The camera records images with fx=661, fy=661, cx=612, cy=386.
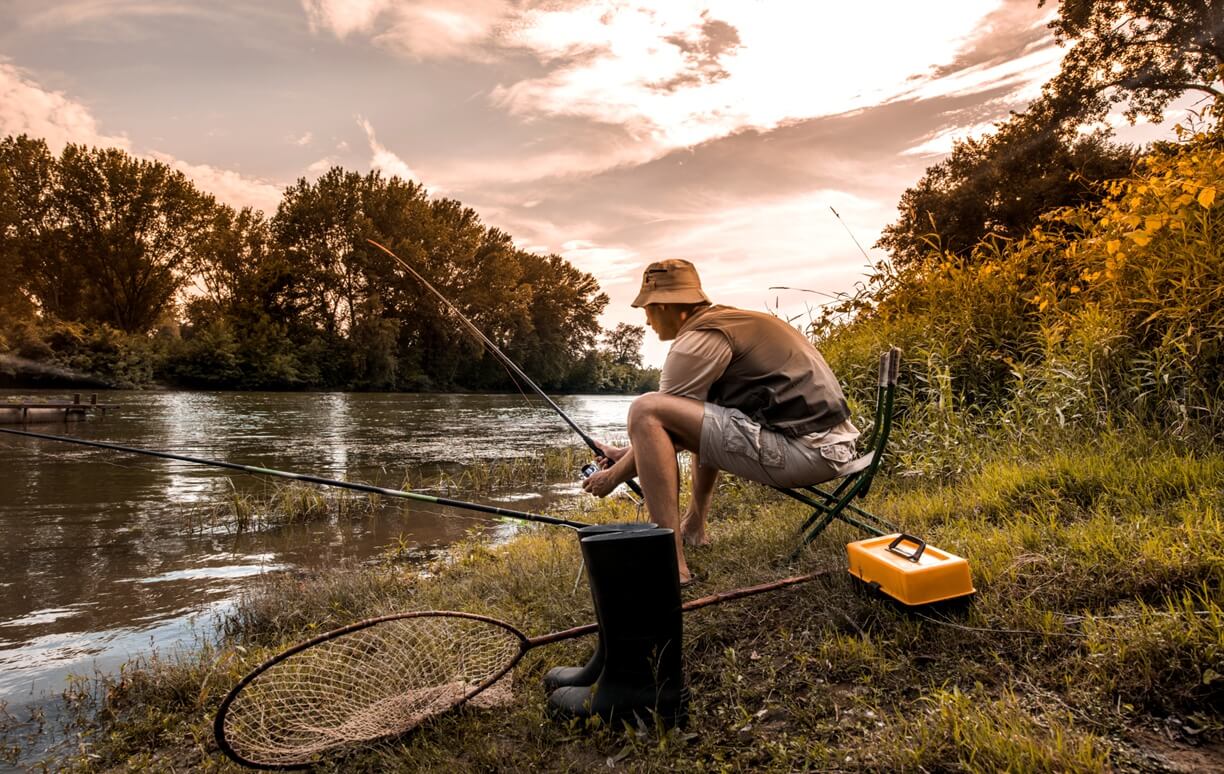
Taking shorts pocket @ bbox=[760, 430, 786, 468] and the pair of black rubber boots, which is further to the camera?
shorts pocket @ bbox=[760, 430, 786, 468]

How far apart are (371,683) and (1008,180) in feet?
73.3

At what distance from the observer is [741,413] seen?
2.72 meters

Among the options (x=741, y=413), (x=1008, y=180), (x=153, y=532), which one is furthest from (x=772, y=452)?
(x=1008, y=180)

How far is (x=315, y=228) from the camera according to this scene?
46.2m

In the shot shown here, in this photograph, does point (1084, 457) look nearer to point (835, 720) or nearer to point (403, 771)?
point (835, 720)

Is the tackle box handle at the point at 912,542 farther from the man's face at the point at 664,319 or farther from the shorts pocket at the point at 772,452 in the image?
the man's face at the point at 664,319

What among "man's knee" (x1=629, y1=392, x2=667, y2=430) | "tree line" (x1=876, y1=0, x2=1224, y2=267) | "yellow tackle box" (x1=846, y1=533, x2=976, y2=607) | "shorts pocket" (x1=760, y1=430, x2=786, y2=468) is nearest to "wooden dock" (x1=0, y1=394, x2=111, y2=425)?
"man's knee" (x1=629, y1=392, x2=667, y2=430)

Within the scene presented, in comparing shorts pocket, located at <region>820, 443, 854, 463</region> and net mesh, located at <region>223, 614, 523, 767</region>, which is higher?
shorts pocket, located at <region>820, 443, 854, 463</region>

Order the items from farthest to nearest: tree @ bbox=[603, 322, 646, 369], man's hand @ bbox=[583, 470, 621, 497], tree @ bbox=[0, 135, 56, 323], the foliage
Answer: tree @ bbox=[603, 322, 646, 369]
tree @ bbox=[0, 135, 56, 323]
the foliage
man's hand @ bbox=[583, 470, 621, 497]

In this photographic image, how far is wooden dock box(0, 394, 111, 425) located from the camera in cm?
1468

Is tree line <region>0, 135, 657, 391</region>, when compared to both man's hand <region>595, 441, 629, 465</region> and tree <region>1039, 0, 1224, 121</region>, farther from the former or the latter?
man's hand <region>595, 441, 629, 465</region>

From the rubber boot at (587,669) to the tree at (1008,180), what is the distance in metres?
17.3

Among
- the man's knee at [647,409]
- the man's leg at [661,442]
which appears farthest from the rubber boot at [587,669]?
the man's knee at [647,409]

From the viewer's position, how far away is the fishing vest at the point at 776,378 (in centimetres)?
268
